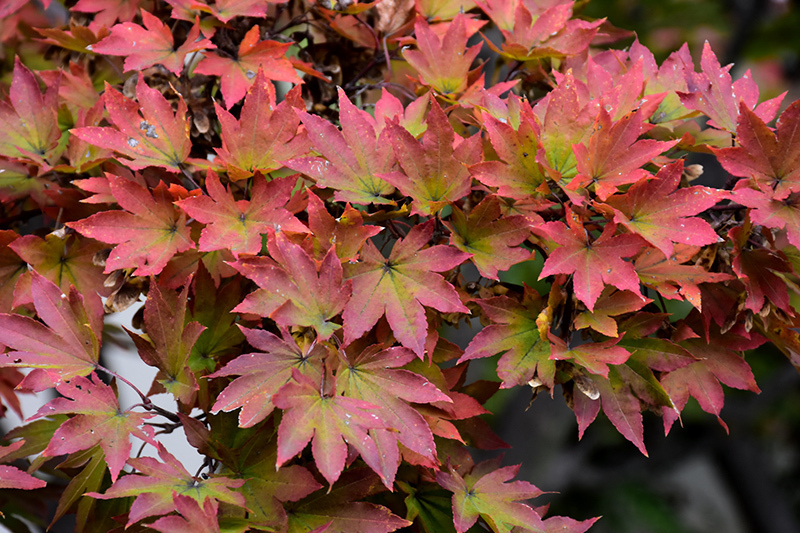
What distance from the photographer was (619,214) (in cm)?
56

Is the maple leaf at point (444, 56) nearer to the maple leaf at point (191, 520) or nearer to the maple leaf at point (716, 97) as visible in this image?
the maple leaf at point (716, 97)

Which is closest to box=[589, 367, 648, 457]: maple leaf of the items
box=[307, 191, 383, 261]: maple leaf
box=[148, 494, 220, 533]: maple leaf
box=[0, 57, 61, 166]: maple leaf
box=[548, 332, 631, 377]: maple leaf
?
box=[548, 332, 631, 377]: maple leaf

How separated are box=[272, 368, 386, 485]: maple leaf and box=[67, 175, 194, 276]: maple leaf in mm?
194

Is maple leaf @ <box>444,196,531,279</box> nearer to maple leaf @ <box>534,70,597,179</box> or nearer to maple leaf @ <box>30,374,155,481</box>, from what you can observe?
maple leaf @ <box>534,70,597,179</box>

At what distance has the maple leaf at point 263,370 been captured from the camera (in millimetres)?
535

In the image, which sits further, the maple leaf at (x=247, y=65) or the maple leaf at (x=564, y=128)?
the maple leaf at (x=247, y=65)

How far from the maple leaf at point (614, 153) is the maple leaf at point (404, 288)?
0.47 feet

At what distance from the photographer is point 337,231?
1.94ft

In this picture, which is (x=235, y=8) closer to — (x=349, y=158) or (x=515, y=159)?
(x=349, y=158)

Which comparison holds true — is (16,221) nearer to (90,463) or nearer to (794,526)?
(90,463)

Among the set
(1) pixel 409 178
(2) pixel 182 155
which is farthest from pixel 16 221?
(1) pixel 409 178

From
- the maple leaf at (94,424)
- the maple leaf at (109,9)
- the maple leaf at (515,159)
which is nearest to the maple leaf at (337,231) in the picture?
the maple leaf at (515,159)

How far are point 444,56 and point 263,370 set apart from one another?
0.45 metres

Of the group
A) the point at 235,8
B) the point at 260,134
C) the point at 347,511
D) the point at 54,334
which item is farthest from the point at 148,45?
the point at 347,511
